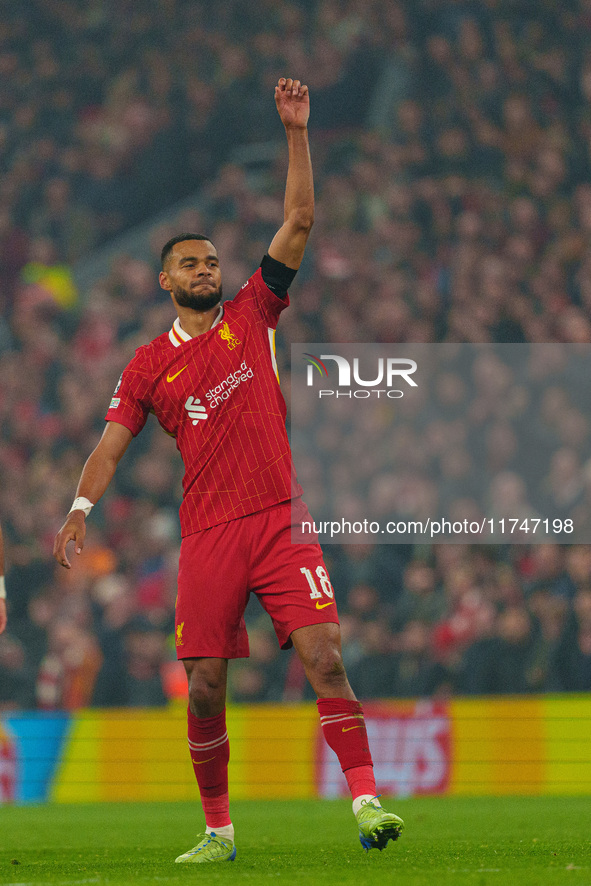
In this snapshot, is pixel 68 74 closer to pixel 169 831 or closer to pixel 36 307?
pixel 36 307

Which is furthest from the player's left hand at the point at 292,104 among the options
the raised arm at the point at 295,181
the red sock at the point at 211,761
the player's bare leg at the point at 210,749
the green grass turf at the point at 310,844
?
the green grass turf at the point at 310,844

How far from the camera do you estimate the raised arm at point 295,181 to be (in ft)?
16.4

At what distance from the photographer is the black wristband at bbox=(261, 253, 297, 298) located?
5.16 metres

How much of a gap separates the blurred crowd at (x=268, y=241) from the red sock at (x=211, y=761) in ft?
18.9

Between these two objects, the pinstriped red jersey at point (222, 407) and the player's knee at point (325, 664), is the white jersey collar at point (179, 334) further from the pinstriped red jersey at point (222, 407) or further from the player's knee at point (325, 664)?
the player's knee at point (325, 664)

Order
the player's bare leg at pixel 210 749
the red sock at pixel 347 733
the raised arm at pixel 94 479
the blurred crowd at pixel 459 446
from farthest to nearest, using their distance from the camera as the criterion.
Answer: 1. the blurred crowd at pixel 459 446
2. the player's bare leg at pixel 210 749
3. the raised arm at pixel 94 479
4. the red sock at pixel 347 733

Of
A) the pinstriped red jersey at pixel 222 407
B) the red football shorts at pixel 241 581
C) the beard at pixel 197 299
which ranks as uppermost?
the beard at pixel 197 299

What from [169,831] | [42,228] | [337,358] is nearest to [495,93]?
[337,358]

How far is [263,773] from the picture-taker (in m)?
10.4

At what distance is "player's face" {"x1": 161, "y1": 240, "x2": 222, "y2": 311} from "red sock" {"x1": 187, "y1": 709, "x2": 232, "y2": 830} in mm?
1688

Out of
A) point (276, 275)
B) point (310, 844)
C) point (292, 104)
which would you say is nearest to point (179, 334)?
point (276, 275)

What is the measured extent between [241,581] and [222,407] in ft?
2.34

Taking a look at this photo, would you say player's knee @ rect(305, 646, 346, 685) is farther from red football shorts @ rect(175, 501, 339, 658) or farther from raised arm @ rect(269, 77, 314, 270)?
raised arm @ rect(269, 77, 314, 270)

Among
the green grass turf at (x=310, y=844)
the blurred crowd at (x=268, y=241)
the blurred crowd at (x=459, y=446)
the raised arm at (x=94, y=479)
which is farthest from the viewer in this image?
the blurred crowd at (x=459, y=446)
